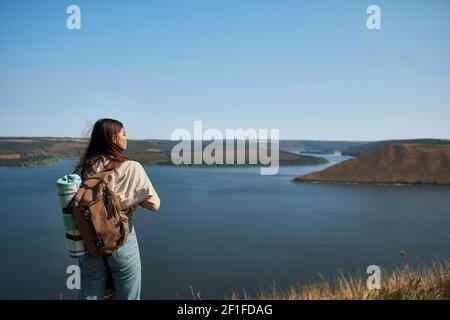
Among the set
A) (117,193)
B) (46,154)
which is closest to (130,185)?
(117,193)

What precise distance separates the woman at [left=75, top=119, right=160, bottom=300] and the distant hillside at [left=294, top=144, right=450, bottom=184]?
3984cm

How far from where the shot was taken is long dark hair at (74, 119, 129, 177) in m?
1.86

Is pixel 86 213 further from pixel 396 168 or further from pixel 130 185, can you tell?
pixel 396 168

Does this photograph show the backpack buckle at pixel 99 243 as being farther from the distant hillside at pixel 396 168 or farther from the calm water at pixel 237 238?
the distant hillside at pixel 396 168

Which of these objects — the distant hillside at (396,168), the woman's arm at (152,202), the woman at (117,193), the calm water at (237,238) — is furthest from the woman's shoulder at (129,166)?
the distant hillside at (396,168)

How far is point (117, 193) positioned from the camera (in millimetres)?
1835

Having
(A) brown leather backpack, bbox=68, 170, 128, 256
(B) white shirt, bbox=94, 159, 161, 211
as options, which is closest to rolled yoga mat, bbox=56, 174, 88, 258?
(A) brown leather backpack, bbox=68, 170, 128, 256

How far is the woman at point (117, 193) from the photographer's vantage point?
184cm

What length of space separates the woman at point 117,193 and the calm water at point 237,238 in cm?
411

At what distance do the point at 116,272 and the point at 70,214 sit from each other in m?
0.31

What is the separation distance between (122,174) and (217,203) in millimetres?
24413

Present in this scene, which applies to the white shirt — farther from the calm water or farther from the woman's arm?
the calm water
